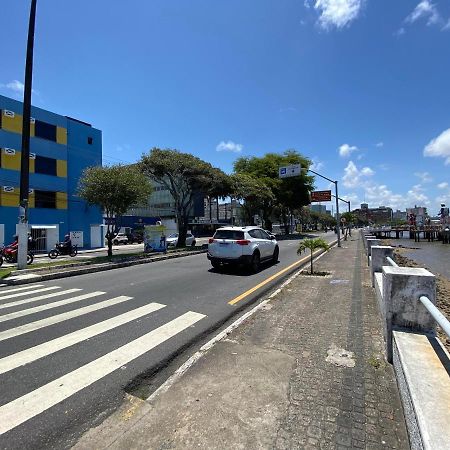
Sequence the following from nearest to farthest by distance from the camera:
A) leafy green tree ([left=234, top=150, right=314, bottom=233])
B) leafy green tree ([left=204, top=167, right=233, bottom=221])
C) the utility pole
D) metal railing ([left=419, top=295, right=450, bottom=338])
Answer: metal railing ([left=419, top=295, right=450, bottom=338]), the utility pole, leafy green tree ([left=204, top=167, right=233, bottom=221]), leafy green tree ([left=234, top=150, right=314, bottom=233])

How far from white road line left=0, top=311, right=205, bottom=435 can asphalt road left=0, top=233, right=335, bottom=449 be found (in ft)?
0.03

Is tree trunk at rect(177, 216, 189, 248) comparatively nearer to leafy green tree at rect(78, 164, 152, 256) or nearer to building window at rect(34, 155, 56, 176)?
leafy green tree at rect(78, 164, 152, 256)

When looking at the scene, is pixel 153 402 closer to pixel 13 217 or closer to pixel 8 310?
pixel 8 310

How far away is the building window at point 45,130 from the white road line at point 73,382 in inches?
1271

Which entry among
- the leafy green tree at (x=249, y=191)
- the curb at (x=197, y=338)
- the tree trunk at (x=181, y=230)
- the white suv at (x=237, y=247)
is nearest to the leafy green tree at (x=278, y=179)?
the leafy green tree at (x=249, y=191)

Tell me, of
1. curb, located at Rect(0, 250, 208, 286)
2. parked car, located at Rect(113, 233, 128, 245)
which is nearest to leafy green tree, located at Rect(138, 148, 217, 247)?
curb, located at Rect(0, 250, 208, 286)

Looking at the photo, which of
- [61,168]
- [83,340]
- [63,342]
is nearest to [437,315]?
[83,340]

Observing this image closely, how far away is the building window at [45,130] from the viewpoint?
104 feet

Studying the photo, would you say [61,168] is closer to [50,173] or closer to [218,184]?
[50,173]

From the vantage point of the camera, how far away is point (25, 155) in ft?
44.6

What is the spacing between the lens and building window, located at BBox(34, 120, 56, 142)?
104ft

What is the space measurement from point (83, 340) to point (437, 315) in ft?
15.7

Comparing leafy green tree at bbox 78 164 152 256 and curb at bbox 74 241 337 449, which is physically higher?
leafy green tree at bbox 78 164 152 256

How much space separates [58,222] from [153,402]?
109ft
